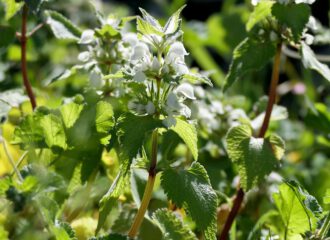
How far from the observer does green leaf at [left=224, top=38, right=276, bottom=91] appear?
1338 mm

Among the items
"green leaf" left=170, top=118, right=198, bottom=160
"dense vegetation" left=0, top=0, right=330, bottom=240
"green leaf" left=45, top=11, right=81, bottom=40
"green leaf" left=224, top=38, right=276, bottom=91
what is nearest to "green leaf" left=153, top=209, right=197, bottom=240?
"dense vegetation" left=0, top=0, right=330, bottom=240

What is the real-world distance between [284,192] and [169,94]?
290 millimetres

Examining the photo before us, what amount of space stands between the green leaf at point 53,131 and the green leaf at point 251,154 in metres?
0.31

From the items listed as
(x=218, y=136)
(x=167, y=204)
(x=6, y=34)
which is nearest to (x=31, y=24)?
(x=6, y=34)

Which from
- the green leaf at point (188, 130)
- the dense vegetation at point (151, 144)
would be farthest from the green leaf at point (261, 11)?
the green leaf at point (188, 130)

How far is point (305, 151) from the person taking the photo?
2.20 m

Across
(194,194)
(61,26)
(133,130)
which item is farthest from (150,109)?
(61,26)

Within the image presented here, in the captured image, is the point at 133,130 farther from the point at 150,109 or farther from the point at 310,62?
the point at 310,62

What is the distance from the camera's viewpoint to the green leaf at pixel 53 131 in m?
1.19

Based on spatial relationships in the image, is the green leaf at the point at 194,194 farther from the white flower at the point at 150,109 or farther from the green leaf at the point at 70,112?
the green leaf at the point at 70,112

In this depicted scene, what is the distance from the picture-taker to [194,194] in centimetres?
108

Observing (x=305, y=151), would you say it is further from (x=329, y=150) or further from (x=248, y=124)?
(x=248, y=124)

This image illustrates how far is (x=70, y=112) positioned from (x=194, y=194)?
1.00 ft

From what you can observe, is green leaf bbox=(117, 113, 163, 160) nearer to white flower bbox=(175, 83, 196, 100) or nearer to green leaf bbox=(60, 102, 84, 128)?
white flower bbox=(175, 83, 196, 100)
